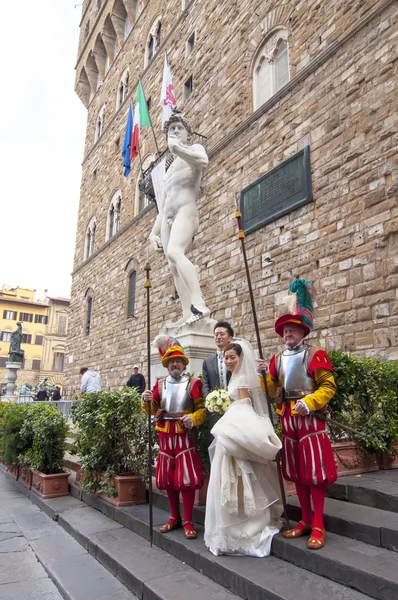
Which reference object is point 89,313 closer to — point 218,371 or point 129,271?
point 129,271

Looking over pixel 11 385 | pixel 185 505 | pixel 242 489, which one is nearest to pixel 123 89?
pixel 11 385

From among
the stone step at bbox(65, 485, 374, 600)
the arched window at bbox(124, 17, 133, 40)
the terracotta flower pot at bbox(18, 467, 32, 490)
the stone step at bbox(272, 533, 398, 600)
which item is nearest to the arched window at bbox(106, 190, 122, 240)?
the arched window at bbox(124, 17, 133, 40)

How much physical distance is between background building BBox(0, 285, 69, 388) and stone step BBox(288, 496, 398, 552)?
157 ft

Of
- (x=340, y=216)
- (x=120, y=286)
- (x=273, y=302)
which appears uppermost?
(x=120, y=286)

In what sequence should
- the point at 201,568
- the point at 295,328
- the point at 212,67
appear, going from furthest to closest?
the point at 212,67 → the point at 295,328 → the point at 201,568

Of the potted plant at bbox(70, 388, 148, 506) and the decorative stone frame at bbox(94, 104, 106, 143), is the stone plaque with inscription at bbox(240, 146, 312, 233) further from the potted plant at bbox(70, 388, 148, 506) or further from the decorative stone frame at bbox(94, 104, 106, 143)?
the decorative stone frame at bbox(94, 104, 106, 143)

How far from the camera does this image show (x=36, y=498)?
5.41 m

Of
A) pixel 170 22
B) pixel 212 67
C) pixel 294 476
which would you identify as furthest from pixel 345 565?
pixel 170 22

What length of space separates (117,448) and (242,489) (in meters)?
2.03

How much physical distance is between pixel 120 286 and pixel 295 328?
13158 millimetres

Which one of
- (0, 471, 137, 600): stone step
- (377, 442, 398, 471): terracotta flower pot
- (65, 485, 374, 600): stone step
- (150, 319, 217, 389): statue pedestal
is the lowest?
(0, 471, 137, 600): stone step

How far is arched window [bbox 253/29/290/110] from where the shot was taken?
8.95 m

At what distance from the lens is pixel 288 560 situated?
253cm

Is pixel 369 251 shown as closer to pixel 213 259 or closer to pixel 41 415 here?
pixel 213 259
